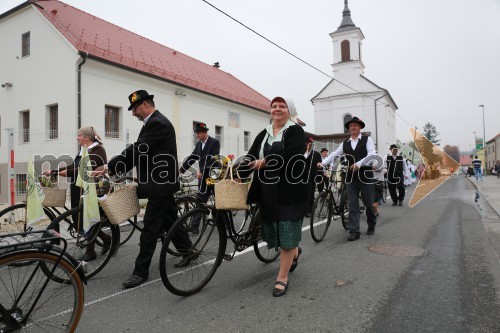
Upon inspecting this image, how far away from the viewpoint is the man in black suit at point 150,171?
3854 mm

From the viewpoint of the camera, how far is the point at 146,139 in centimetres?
388

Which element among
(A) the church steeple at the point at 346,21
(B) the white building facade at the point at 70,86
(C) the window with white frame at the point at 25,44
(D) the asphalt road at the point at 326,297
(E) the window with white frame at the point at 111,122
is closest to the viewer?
(D) the asphalt road at the point at 326,297

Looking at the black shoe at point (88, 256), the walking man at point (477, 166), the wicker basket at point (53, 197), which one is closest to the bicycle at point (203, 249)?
the black shoe at point (88, 256)

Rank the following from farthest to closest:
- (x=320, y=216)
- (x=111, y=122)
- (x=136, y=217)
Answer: (x=111, y=122)
(x=320, y=216)
(x=136, y=217)

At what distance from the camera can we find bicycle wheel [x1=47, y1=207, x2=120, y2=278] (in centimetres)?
410

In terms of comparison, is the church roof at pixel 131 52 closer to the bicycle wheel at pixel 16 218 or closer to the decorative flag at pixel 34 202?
the bicycle wheel at pixel 16 218

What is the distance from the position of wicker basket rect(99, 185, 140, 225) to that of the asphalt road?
78 cm

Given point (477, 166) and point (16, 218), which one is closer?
point (16, 218)

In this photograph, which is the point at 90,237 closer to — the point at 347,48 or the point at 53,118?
the point at 53,118

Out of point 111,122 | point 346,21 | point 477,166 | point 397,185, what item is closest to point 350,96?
point 346,21

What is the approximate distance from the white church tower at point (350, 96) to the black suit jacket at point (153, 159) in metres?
42.6

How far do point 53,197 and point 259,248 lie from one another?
2.77 metres

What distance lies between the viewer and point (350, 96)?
4588 centimetres

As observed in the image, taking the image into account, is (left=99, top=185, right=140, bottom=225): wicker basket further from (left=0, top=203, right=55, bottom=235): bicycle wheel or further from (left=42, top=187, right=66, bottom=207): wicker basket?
(left=0, top=203, right=55, bottom=235): bicycle wheel
